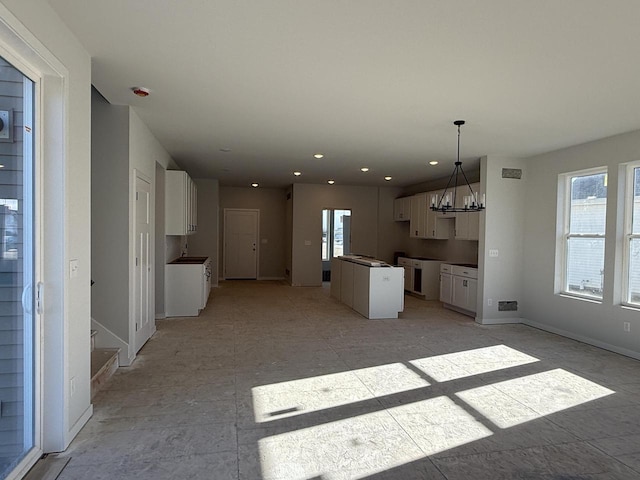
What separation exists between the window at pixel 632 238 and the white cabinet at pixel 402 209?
5172mm

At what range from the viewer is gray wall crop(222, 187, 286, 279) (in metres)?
11.3

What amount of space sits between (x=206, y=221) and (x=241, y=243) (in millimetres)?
1725

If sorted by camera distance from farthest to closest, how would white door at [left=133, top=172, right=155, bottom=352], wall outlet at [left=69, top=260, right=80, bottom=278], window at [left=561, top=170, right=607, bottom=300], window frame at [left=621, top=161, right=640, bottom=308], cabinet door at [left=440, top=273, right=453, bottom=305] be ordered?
cabinet door at [left=440, top=273, right=453, bottom=305]
window at [left=561, top=170, right=607, bottom=300]
window frame at [left=621, top=161, right=640, bottom=308]
white door at [left=133, top=172, right=155, bottom=352]
wall outlet at [left=69, top=260, right=80, bottom=278]

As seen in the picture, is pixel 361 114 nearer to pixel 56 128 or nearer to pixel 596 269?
pixel 56 128

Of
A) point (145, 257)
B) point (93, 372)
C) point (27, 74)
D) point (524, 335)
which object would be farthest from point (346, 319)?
point (27, 74)

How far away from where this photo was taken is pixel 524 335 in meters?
5.81

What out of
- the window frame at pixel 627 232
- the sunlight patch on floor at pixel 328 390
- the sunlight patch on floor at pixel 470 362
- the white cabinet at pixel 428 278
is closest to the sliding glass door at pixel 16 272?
the sunlight patch on floor at pixel 328 390

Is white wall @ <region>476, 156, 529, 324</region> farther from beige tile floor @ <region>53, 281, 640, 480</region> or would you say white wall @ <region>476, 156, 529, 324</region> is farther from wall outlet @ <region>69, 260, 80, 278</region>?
wall outlet @ <region>69, 260, 80, 278</region>

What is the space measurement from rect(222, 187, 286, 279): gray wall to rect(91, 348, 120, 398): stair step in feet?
24.0

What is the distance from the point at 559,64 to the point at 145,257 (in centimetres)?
448

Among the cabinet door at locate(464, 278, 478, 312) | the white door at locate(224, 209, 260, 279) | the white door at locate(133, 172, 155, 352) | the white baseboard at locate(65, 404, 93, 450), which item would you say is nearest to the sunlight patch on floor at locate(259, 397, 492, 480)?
the white baseboard at locate(65, 404, 93, 450)

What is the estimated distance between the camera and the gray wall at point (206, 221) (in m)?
9.91

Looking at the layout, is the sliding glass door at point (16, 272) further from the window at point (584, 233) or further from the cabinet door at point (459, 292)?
the cabinet door at point (459, 292)

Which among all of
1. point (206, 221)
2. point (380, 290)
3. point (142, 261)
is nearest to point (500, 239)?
point (380, 290)
